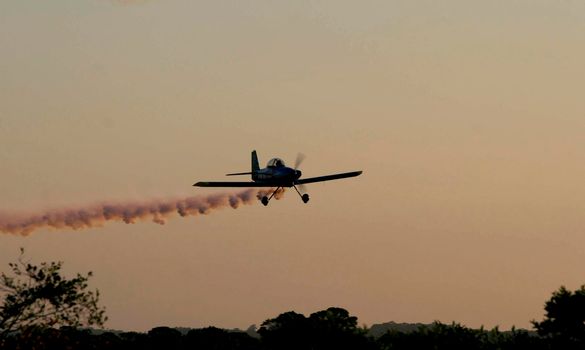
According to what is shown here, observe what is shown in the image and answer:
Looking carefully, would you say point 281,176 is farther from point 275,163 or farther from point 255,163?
point 255,163

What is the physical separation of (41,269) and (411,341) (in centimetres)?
3415

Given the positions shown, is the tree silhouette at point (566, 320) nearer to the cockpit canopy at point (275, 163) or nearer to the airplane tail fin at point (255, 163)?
the cockpit canopy at point (275, 163)

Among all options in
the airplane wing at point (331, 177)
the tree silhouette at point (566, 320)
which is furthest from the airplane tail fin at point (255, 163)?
the tree silhouette at point (566, 320)

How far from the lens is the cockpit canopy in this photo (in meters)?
108

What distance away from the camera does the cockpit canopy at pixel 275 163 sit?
354 feet

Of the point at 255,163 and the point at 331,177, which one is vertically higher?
the point at 255,163

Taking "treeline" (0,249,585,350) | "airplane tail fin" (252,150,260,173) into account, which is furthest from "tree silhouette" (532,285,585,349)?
"airplane tail fin" (252,150,260,173)

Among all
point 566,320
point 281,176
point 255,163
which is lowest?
point 566,320

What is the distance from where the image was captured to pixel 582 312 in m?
101

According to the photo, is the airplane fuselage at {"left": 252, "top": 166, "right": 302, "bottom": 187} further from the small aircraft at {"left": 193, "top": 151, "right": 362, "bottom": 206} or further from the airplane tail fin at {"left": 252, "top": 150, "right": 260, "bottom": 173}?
the airplane tail fin at {"left": 252, "top": 150, "right": 260, "bottom": 173}

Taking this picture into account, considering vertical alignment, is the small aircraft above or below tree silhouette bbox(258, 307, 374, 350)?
above

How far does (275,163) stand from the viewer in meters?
108

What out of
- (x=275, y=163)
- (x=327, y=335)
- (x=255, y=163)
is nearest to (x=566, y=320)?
(x=327, y=335)

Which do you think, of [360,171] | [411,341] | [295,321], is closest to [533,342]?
[411,341]
